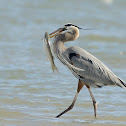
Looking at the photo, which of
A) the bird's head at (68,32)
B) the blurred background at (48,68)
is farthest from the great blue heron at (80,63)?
the blurred background at (48,68)

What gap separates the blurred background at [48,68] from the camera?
7.02 metres

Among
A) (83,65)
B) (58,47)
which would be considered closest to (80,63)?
(83,65)

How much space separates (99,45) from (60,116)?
7174 millimetres

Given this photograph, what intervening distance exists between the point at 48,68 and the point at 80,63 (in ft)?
12.6

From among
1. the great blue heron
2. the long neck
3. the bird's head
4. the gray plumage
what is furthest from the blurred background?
the bird's head

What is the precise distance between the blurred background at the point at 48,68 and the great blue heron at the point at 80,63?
465mm

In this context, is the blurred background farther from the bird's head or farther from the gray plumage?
the bird's head

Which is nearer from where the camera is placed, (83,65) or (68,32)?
(83,65)

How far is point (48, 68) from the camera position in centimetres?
1060

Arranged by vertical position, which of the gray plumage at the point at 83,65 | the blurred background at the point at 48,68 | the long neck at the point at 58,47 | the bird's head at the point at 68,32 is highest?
the bird's head at the point at 68,32

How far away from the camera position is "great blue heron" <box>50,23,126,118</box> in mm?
6840

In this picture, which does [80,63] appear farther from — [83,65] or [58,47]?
[58,47]

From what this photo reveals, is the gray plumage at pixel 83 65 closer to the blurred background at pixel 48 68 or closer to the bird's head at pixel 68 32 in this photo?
the bird's head at pixel 68 32

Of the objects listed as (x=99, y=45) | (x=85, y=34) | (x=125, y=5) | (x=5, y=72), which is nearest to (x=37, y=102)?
(x=5, y=72)
